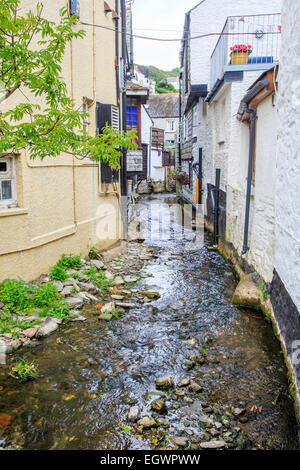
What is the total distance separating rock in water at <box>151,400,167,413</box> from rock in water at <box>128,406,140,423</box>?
18cm

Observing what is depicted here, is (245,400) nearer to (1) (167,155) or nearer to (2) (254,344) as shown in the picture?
(2) (254,344)

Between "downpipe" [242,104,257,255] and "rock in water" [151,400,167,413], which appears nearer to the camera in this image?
"rock in water" [151,400,167,413]

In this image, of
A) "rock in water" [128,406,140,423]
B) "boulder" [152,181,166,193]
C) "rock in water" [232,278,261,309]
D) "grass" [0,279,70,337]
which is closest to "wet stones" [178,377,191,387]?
"rock in water" [128,406,140,423]

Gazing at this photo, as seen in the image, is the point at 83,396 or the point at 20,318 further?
the point at 20,318

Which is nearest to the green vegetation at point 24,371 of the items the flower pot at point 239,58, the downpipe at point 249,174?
the downpipe at point 249,174

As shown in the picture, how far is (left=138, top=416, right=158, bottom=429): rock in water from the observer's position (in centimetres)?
365

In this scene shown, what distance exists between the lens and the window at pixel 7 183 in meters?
6.62

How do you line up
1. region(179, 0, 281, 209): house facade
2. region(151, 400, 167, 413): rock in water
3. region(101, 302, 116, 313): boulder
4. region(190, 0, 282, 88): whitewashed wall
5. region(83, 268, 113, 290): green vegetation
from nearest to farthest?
region(151, 400, 167, 413): rock in water < region(101, 302, 116, 313): boulder < region(83, 268, 113, 290): green vegetation < region(179, 0, 281, 209): house facade < region(190, 0, 282, 88): whitewashed wall

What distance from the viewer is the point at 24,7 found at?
6.41m

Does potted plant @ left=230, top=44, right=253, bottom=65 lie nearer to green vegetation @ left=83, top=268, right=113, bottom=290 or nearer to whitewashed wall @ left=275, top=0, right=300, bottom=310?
whitewashed wall @ left=275, top=0, right=300, bottom=310

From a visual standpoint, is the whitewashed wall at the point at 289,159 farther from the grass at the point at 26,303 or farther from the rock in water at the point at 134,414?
the grass at the point at 26,303
